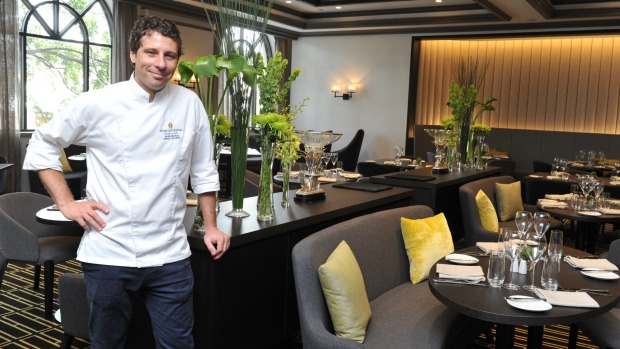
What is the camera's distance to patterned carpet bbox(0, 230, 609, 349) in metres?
3.60

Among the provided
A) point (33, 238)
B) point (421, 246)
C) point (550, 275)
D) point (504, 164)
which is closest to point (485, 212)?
point (421, 246)

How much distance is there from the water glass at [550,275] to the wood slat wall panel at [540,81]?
28.7 ft

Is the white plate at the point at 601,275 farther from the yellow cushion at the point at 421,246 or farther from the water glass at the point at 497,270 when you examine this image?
the yellow cushion at the point at 421,246

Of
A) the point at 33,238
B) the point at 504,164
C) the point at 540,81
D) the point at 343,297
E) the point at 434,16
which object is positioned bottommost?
the point at 33,238

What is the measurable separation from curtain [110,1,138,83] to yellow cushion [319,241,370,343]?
766cm

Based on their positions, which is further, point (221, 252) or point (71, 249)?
point (71, 249)

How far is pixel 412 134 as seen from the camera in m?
12.0

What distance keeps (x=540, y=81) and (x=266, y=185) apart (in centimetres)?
901

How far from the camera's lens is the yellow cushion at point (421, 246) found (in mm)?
3418

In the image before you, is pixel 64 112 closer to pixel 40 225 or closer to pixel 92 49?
pixel 40 225

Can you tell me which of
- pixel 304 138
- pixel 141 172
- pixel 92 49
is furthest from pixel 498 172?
pixel 92 49

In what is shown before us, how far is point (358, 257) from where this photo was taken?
310 centimetres

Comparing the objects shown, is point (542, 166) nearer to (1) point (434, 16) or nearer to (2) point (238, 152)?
(1) point (434, 16)

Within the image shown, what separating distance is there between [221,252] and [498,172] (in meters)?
5.31
